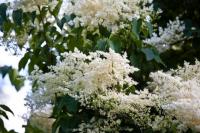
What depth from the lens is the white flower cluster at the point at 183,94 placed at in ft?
5.95

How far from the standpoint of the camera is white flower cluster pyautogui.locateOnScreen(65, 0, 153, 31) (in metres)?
2.45

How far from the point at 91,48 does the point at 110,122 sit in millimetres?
602

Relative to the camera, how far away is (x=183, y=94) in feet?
6.21

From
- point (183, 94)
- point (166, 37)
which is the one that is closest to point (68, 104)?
point (183, 94)

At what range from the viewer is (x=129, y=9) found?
2494mm

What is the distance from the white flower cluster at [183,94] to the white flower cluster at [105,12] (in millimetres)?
475

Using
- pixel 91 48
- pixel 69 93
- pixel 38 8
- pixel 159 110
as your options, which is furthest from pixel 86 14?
pixel 159 110

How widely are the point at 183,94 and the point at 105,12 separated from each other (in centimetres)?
71

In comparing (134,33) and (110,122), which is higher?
(134,33)

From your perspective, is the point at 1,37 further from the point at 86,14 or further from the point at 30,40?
the point at 86,14

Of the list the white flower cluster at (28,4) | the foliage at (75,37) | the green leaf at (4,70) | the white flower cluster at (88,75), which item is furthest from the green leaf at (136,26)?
the green leaf at (4,70)

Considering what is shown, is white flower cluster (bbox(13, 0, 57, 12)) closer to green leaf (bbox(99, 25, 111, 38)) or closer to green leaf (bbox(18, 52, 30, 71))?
green leaf (bbox(18, 52, 30, 71))

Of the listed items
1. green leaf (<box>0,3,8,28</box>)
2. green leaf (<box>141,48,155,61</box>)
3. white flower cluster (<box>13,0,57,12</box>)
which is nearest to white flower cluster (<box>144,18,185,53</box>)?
green leaf (<box>141,48,155,61</box>)

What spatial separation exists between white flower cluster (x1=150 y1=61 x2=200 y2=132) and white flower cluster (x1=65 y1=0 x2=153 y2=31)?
48cm
